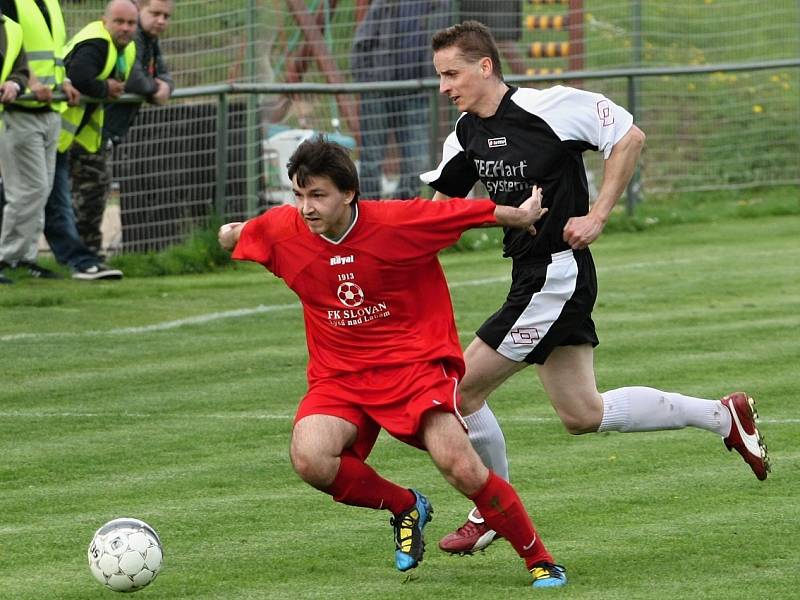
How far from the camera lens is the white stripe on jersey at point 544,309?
21.3 ft

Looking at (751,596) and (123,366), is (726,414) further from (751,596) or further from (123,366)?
(123,366)

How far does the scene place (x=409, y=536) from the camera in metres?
5.98

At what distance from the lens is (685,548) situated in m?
6.18

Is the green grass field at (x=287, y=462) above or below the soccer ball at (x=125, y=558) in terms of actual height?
below

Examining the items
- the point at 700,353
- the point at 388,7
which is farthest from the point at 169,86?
the point at 700,353

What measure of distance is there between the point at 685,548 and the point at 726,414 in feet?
3.21

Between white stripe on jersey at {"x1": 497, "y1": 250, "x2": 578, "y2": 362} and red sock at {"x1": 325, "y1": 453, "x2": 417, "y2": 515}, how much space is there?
747mm

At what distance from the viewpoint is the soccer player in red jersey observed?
5785 millimetres

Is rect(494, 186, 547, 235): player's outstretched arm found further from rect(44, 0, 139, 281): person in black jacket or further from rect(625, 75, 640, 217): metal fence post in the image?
rect(625, 75, 640, 217): metal fence post

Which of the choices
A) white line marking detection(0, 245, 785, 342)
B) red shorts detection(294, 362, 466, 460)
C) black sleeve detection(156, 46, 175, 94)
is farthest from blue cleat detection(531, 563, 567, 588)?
black sleeve detection(156, 46, 175, 94)

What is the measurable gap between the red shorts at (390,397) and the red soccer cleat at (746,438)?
1.52 m

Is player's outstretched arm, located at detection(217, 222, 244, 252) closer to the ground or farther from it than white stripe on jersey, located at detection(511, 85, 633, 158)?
closer to the ground

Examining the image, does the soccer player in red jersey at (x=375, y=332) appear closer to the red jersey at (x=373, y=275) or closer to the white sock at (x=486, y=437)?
the red jersey at (x=373, y=275)

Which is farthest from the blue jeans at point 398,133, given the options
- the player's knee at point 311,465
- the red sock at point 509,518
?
the red sock at point 509,518
